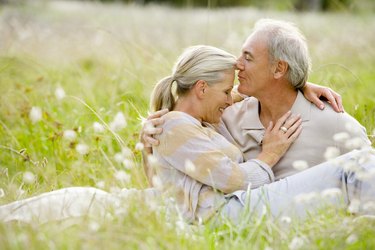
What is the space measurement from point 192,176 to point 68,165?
1595 mm

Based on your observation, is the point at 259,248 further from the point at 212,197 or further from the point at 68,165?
the point at 68,165

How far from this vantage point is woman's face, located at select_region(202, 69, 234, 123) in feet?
13.0

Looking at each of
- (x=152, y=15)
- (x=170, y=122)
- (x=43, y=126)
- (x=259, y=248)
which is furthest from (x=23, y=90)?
(x=152, y=15)

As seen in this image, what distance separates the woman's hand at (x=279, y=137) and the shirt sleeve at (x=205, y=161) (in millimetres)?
109

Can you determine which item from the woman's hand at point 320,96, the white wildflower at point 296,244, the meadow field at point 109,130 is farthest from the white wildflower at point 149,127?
the white wildflower at point 296,244

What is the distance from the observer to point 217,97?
3.98m

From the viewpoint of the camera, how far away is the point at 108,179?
365 centimetres

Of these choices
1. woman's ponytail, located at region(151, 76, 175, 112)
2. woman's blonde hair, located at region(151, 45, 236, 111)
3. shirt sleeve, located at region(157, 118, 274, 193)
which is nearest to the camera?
shirt sleeve, located at region(157, 118, 274, 193)

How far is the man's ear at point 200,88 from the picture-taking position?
394 cm

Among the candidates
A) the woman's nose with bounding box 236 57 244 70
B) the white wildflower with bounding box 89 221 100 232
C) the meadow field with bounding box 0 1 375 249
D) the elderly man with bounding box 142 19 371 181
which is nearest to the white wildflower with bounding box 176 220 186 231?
the meadow field with bounding box 0 1 375 249

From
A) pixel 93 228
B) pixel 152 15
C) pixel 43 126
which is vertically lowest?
pixel 152 15

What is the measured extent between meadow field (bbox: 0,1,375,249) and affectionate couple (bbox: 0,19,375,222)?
162 mm

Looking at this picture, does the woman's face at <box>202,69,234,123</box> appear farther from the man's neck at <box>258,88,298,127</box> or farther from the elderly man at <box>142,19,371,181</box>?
the man's neck at <box>258,88,298,127</box>

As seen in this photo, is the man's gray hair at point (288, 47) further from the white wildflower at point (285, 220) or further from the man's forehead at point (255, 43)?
the white wildflower at point (285, 220)
